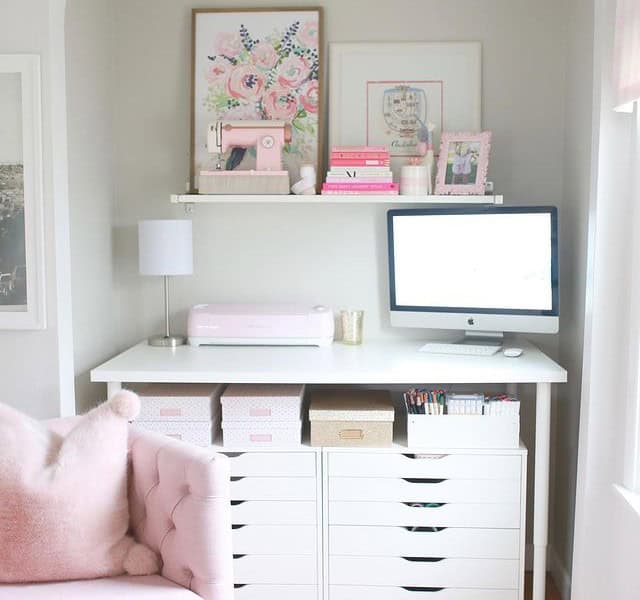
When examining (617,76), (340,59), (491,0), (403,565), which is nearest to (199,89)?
(340,59)

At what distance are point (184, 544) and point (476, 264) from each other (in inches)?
58.8

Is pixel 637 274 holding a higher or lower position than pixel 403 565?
higher

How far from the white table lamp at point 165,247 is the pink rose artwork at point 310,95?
0.63 m

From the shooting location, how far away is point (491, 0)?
3146 millimetres

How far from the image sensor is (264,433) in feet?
8.91

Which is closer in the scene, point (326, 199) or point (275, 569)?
point (275, 569)

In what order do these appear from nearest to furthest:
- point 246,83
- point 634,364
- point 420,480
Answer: point 634,364
point 420,480
point 246,83

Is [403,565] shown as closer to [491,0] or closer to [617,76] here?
[617,76]

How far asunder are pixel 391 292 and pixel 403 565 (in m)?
0.97

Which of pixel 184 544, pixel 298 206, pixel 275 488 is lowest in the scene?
pixel 275 488

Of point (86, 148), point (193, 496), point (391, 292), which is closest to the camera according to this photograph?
point (193, 496)

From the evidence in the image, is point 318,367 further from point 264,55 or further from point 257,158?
point 264,55

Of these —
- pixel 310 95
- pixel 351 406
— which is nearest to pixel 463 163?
pixel 310 95

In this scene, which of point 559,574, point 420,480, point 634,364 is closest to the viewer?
point 634,364
